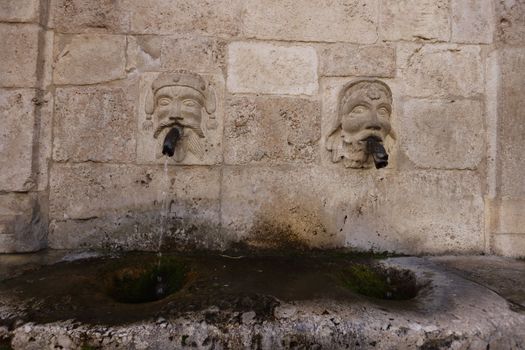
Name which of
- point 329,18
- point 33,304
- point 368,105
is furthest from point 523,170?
point 33,304

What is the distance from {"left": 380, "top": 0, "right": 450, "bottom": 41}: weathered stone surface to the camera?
8.55ft

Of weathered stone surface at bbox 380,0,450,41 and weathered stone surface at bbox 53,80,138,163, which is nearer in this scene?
weathered stone surface at bbox 53,80,138,163

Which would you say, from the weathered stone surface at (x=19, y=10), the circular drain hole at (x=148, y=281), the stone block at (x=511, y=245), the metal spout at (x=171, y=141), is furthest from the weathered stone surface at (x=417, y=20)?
the weathered stone surface at (x=19, y=10)

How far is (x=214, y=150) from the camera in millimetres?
2539

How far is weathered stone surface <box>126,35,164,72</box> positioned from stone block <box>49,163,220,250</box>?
2.16 ft

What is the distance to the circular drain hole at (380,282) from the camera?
2076 millimetres

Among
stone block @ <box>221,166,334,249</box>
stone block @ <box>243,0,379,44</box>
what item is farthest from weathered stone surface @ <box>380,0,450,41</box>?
stone block @ <box>221,166,334,249</box>

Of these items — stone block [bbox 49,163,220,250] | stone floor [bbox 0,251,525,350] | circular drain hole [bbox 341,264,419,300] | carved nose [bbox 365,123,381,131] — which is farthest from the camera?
stone block [bbox 49,163,220,250]

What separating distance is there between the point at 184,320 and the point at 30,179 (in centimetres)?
148

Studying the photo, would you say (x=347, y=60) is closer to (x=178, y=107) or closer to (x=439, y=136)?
(x=439, y=136)

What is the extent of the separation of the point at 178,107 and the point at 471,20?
2.03 metres

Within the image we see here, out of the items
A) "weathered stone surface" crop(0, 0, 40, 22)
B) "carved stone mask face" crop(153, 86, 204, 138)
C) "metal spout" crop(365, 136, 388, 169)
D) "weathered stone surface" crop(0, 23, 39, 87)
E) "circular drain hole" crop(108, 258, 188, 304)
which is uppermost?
"weathered stone surface" crop(0, 0, 40, 22)

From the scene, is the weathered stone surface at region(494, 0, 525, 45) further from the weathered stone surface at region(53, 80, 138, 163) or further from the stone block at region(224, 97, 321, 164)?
the weathered stone surface at region(53, 80, 138, 163)

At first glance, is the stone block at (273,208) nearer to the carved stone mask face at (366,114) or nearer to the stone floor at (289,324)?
the carved stone mask face at (366,114)
